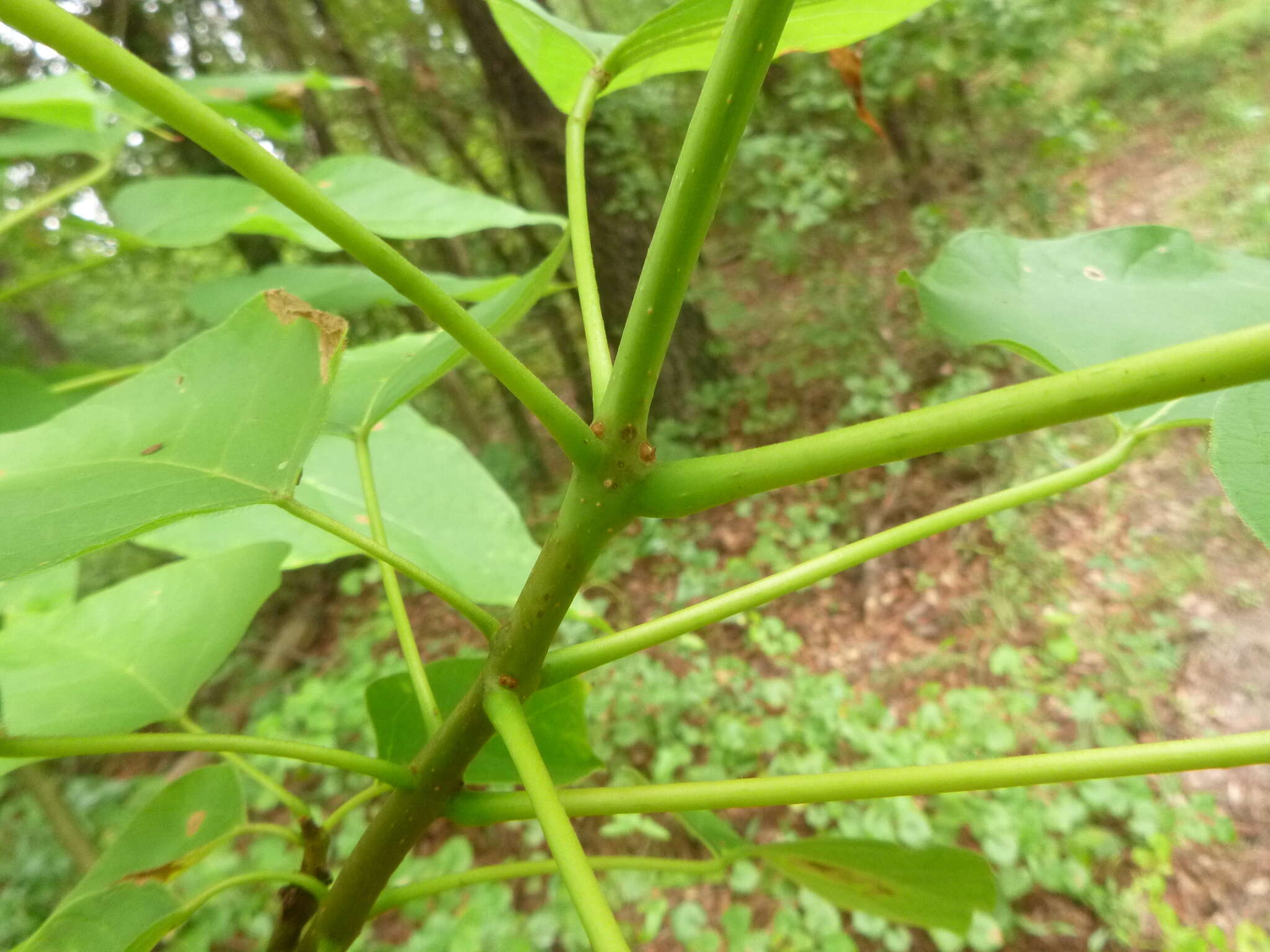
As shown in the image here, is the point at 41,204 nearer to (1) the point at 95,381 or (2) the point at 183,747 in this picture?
(1) the point at 95,381

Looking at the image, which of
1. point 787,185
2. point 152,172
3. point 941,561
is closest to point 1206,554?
point 941,561

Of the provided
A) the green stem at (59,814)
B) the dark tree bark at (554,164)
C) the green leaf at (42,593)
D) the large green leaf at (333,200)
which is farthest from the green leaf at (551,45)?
the dark tree bark at (554,164)

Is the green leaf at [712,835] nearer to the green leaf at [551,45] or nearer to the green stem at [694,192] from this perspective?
the green stem at [694,192]

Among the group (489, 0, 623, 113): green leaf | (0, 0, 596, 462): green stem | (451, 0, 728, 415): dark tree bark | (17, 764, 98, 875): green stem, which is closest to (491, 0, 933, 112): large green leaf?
(489, 0, 623, 113): green leaf

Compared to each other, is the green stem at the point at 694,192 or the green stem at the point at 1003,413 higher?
the green stem at the point at 694,192

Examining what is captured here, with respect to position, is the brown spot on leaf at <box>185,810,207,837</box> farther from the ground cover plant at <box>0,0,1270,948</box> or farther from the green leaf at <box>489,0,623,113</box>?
the green leaf at <box>489,0,623,113</box>
